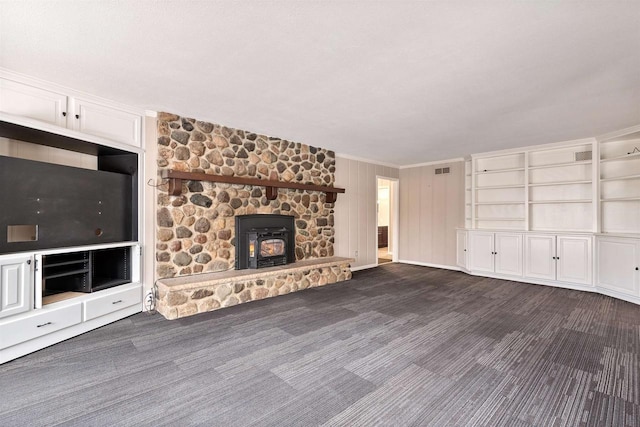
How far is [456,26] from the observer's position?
1.83 m

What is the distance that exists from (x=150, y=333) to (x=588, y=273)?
20.0 ft

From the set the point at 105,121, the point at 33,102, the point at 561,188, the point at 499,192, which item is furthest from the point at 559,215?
the point at 33,102

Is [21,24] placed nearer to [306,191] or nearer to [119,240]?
[119,240]

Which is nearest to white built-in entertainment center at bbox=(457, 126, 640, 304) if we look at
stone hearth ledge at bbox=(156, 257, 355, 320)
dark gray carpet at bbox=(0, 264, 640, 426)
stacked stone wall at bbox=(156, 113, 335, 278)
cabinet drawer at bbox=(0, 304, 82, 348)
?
dark gray carpet at bbox=(0, 264, 640, 426)

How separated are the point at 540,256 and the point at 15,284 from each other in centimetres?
676

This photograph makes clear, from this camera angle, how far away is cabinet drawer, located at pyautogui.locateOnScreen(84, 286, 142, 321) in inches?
107

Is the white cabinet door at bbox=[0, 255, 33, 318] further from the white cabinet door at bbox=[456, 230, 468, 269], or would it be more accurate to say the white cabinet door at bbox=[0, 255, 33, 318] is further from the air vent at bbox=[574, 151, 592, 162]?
the air vent at bbox=[574, 151, 592, 162]

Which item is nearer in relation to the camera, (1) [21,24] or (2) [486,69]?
(1) [21,24]

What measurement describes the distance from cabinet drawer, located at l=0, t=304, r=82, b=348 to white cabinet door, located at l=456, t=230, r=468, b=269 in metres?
6.09

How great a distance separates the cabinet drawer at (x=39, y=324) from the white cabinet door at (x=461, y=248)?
240 inches

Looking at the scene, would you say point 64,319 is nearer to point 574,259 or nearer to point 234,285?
point 234,285

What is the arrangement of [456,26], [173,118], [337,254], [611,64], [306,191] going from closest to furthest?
[456,26] → [611,64] → [173,118] → [306,191] → [337,254]

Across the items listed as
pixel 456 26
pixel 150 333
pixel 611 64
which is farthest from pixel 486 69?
pixel 150 333

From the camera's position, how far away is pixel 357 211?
5984mm
